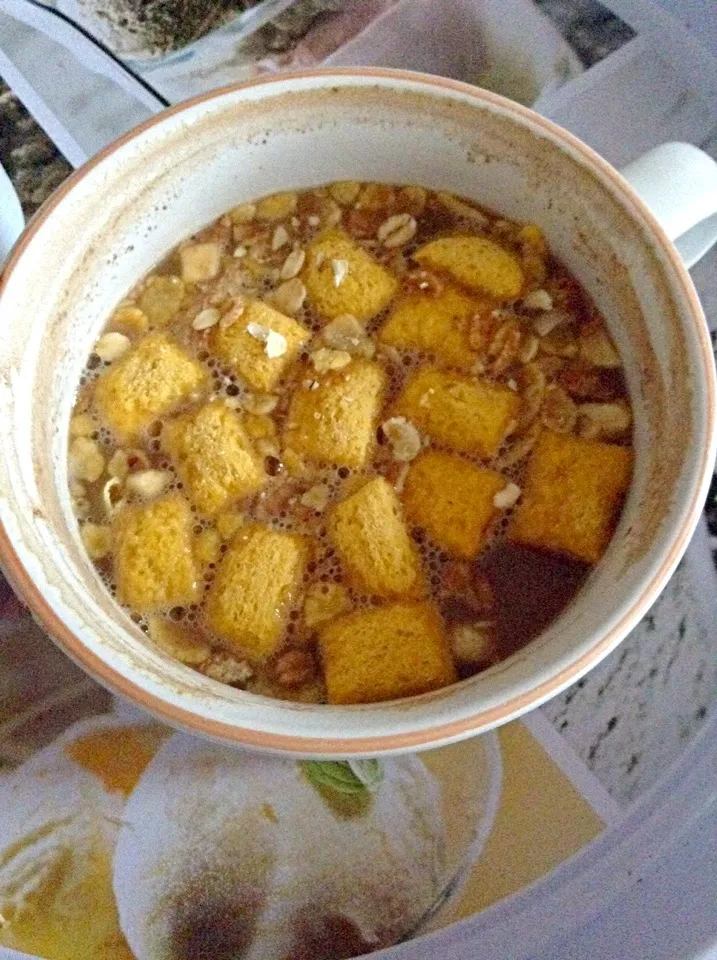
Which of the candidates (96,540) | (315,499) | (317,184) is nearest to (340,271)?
(317,184)

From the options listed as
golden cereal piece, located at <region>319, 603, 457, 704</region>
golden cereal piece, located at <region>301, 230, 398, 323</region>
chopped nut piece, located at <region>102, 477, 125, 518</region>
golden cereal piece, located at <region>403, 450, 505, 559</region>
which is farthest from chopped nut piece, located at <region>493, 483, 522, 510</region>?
chopped nut piece, located at <region>102, 477, 125, 518</region>

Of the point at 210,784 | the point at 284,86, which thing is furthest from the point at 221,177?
the point at 210,784

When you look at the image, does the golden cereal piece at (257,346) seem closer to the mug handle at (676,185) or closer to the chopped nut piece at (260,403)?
the chopped nut piece at (260,403)

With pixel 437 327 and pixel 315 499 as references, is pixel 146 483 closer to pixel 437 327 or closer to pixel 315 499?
pixel 315 499

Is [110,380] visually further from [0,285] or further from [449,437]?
[449,437]

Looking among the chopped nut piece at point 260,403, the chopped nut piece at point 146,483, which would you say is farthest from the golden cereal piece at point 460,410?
the chopped nut piece at point 146,483

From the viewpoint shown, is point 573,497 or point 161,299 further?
point 161,299
